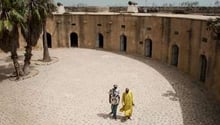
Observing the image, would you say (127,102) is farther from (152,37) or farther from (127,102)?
(152,37)

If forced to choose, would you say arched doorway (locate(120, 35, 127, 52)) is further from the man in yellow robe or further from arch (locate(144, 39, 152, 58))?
the man in yellow robe

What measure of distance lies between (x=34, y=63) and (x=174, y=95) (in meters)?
13.1

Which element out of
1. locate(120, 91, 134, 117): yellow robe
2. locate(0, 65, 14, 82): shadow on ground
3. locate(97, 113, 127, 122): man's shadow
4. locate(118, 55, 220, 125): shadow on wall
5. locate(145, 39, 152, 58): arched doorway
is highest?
locate(145, 39, 152, 58): arched doorway

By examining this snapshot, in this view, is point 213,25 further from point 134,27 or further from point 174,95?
A: point 134,27

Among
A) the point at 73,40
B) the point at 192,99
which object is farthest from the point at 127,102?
the point at 73,40

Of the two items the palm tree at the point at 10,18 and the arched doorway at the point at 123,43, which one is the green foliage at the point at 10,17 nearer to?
the palm tree at the point at 10,18

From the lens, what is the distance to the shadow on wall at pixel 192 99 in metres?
12.8

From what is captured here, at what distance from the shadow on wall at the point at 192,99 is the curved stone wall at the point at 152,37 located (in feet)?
1.99

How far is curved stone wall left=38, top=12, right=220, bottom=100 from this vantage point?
17019 millimetres

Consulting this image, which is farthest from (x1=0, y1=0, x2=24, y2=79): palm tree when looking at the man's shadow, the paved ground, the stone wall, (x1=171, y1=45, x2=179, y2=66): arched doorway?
(x1=171, y1=45, x2=179, y2=66): arched doorway

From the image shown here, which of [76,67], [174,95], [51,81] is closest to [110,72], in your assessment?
[76,67]

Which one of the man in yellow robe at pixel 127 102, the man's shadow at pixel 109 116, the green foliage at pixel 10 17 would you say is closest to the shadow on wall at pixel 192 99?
the man in yellow robe at pixel 127 102

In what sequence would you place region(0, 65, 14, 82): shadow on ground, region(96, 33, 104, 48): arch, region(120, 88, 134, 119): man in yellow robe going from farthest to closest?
1. region(96, 33, 104, 48): arch
2. region(0, 65, 14, 82): shadow on ground
3. region(120, 88, 134, 119): man in yellow robe

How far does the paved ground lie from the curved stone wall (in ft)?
4.00
